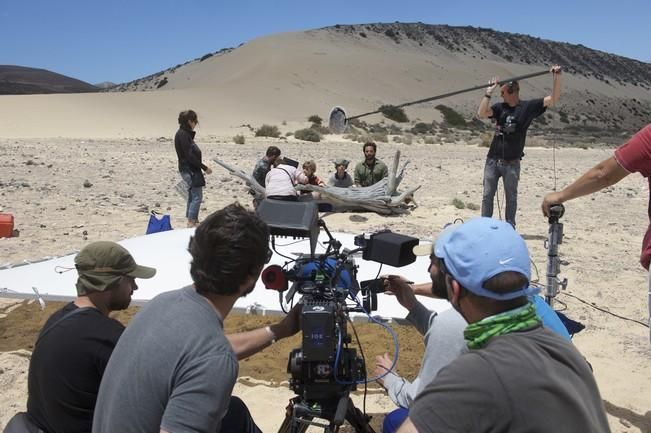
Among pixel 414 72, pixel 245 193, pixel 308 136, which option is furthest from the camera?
pixel 414 72

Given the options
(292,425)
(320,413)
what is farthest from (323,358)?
(292,425)

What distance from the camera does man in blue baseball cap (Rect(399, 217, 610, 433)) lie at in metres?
1.38

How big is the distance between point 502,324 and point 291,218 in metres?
1.12

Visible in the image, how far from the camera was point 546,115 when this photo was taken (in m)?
57.5

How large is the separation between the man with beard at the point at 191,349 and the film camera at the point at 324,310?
373 mm

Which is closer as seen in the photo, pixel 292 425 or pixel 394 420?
pixel 292 425

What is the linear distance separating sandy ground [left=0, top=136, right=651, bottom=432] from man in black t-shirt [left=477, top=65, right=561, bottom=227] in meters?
0.83

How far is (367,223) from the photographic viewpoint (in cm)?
863

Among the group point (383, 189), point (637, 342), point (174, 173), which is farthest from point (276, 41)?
point (637, 342)

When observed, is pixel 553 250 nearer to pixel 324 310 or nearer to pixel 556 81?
pixel 324 310

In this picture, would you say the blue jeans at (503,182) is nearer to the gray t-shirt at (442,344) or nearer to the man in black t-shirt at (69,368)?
the gray t-shirt at (442,344)

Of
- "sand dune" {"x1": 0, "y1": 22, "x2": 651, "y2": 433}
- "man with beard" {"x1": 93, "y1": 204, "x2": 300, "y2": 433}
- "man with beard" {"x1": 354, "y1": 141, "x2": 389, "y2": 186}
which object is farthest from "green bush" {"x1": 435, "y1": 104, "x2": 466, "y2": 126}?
"man with beard" {"x1": 93, "y1": 204, "x2": 300, "y2": 433}

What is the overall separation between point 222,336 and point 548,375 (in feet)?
2.98

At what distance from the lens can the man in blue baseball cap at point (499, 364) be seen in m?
1.38
